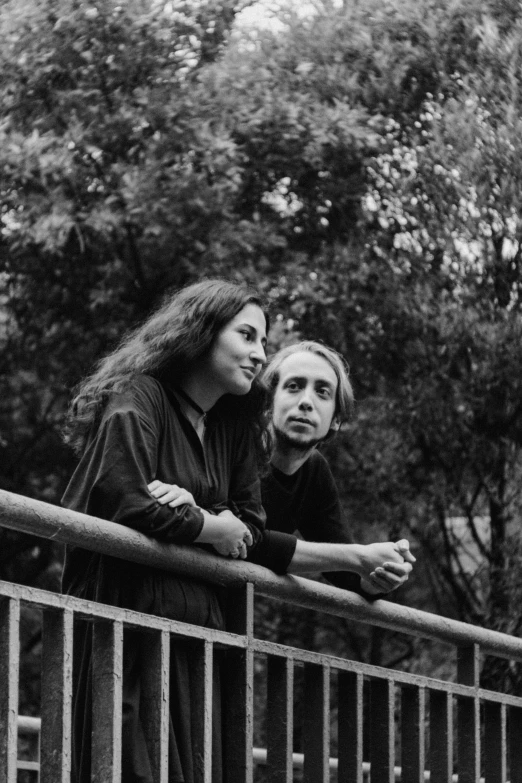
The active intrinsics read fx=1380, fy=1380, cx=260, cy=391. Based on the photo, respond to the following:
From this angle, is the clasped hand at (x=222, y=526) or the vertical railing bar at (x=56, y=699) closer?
the vertical railing bar at (x=56, y=699)

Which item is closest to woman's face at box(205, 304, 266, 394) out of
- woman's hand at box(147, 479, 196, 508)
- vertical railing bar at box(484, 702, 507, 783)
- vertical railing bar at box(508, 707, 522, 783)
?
woman's hand at box(147, 479, 196, 508)

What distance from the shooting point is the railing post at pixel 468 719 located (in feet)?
12.9

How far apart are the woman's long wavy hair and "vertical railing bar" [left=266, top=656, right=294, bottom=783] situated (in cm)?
61

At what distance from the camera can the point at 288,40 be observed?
9.92m

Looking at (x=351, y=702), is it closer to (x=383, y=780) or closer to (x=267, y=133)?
(x=383, y=780)

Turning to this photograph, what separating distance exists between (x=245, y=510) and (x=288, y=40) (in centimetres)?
722

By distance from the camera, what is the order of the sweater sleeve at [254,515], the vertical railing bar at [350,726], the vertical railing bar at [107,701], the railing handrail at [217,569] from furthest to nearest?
the vertical railing bar at [350,726] → the sweater sleeve at [254,515] → the vertical railing bar at [107,701] → the railing handrail at [217,569]

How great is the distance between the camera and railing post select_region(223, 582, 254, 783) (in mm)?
3020

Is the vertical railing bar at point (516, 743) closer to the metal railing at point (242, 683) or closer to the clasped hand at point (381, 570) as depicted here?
the metal railing at point (242, 683)

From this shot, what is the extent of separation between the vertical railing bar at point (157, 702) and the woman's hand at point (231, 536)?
304 mm

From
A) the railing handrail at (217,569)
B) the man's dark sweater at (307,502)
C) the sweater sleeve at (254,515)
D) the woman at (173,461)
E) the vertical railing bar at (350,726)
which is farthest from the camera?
the man's dark sweater at (307,502)

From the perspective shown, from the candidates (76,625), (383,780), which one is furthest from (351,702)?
(76,625)

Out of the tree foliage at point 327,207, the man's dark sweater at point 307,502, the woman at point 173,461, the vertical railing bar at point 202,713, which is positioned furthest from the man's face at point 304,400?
the tree foliage at point 327,207

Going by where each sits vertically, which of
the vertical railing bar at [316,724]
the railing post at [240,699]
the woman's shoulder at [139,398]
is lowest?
the vertical railing bar at [316,724]
